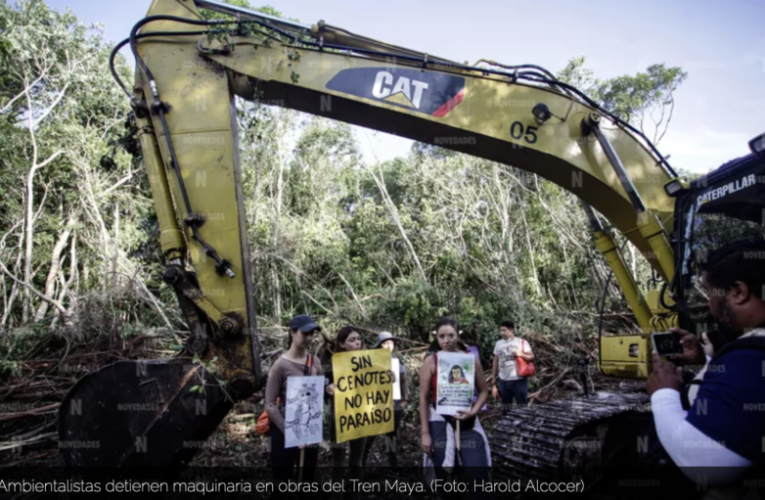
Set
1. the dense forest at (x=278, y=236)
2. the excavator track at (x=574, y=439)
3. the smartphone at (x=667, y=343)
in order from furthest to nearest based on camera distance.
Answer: the dense forest at (x=278, y=236)
the excavator track at (x=574, y=439)
the smartphone at (x=667, y=343)

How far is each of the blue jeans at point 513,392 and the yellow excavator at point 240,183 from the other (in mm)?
2595

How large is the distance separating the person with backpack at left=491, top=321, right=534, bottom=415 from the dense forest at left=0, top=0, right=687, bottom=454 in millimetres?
3326

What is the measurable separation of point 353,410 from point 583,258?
11187mm

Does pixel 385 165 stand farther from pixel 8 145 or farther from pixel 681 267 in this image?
pixel 681 267

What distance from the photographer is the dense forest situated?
1063 cm

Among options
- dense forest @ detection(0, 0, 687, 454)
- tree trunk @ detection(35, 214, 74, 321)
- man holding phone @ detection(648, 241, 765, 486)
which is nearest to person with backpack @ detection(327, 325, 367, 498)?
man holding phone @ detection(648, 241, 765, 486)

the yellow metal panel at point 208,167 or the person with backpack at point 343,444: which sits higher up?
the yellow metal panel at point 208,167

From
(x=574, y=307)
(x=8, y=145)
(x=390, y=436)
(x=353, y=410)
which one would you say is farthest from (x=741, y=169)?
(x=8, y=145)

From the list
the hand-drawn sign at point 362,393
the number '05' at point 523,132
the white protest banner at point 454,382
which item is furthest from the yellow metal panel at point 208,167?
the number '05' at point 523,132

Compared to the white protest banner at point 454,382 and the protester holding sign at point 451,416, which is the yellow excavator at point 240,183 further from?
the white protest banner at point 454,382

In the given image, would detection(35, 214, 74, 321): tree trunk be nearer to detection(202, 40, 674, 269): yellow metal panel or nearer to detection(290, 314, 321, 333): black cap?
detection(290, 314, 321, 333): black cap

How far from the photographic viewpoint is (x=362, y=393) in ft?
12.5

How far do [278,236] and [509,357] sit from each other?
988cm

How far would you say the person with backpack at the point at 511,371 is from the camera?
21.9 feet
